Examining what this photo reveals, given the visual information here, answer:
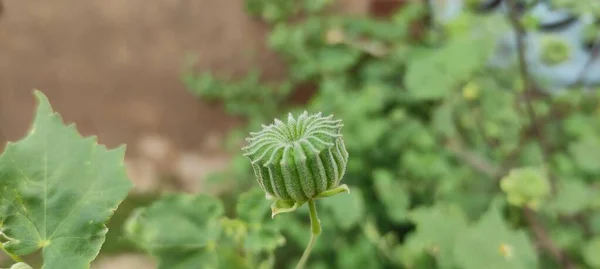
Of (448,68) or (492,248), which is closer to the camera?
(492,248)

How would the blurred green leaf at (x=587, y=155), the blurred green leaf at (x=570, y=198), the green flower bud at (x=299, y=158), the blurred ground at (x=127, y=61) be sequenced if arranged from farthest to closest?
the blurred ground at (x=127, y=61) < the blurred green leaf at (x=587, y=155) < the blurred green leaf at (x=570, y=198) < the green flower bud at (x=299, y=158)

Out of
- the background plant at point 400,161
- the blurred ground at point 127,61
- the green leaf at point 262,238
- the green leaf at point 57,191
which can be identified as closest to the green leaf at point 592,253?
the background plant at point 400,161

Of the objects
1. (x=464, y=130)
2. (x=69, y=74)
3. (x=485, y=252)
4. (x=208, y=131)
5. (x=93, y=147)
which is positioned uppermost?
(x=69, y=74)

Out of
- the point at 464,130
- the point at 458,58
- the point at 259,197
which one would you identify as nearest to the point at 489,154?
the point at 464,130

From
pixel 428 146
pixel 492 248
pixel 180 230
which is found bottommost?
pixel 492 248

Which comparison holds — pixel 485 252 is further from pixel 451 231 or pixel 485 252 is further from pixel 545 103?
pixel 545 103

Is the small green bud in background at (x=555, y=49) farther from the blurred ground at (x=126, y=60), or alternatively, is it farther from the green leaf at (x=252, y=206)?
the blurred ground at (x=126, y=60)

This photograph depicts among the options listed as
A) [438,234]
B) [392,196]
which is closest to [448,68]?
[392,196]

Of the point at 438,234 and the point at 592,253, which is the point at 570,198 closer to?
the point at 592,253
